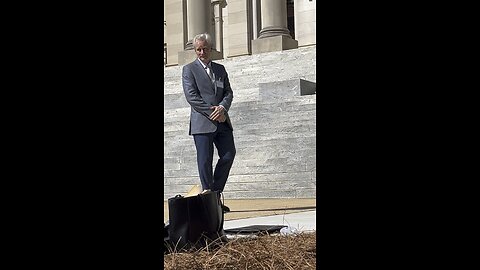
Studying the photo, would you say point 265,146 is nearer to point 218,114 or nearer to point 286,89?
point 286,89

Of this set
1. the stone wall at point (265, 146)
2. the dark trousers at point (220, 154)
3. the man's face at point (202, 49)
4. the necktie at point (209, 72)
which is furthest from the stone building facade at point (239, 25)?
the man's face at point (202, 49)

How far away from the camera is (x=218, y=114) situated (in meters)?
6.39

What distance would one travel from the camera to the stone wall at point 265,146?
12.4 meters

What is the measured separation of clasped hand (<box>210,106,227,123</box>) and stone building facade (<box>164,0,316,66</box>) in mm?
19005

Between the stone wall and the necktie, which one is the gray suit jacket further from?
the stone wall

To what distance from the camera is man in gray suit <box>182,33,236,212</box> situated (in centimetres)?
649

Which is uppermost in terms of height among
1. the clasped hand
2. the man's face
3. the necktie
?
the man's face

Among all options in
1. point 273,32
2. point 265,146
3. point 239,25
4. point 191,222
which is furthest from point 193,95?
point 239,25

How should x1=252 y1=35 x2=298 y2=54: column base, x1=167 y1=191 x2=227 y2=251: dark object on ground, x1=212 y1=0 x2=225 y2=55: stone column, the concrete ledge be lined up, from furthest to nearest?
x1=212 y1=0 x2=225 y2=55: stone column < x1=252 y1=35 x2=298 y2=54: column base < the concrete ledge < x1=167 y1=191 x2=227 y2=251: dark object on ground

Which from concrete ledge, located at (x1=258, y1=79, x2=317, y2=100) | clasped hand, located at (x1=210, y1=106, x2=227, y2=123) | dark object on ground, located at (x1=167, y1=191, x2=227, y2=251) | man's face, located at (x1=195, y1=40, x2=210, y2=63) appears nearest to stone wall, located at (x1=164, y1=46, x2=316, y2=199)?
concrete ledge, located at (x1=258, y1=79, x2=317, y2=100)

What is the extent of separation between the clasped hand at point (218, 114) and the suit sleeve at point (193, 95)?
0.19ft
